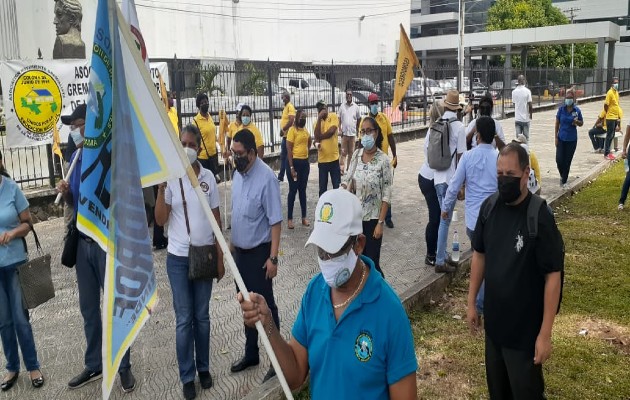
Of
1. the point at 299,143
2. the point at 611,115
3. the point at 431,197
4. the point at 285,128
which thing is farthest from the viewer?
the point at 611,115

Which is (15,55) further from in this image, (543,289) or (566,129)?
(543,289)

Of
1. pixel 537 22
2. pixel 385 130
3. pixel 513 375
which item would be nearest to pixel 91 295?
pixel 513 375

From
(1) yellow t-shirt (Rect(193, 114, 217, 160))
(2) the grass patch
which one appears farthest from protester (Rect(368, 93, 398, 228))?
(1) yellow t-shirt (Rect(193, 114, 217, 160))

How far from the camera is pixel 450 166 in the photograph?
7270 millimetres

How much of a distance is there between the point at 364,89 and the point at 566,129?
33.3ft

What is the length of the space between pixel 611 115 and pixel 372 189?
1334cm

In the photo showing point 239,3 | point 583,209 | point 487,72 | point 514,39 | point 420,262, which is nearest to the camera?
point 420,262

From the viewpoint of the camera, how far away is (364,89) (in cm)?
2130

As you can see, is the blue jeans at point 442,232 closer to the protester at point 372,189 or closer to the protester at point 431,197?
the protester at point 431,197

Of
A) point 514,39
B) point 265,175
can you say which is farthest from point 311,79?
point 514,39

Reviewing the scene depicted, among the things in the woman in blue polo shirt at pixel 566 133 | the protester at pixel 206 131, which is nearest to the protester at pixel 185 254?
the protester at pixel 206 131

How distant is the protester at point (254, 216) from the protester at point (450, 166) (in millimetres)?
2907

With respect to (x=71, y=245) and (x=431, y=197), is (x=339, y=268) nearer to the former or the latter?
(x=71, y=245)

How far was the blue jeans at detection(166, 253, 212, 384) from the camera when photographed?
4.61 meters
